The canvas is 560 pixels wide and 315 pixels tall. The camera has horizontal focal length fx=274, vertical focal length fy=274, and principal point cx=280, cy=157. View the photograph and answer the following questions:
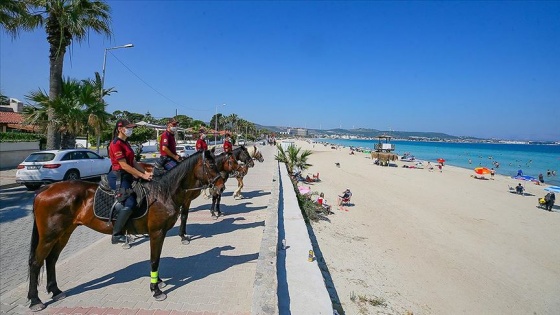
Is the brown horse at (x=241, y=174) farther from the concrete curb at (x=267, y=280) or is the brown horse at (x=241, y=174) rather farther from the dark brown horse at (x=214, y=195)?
the concrete curb at (x=267, y=280)

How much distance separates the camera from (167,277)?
15.5ft

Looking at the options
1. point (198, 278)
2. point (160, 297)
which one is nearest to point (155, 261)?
point (160, 297)

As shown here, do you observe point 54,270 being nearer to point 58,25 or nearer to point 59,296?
point 59,296

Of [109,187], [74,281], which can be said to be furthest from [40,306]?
[109,187]

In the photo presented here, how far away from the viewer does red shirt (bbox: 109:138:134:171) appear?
12.9 ft

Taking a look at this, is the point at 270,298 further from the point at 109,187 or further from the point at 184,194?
the point at 109,187

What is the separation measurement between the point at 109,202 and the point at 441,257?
351 inches

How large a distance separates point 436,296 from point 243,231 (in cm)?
476

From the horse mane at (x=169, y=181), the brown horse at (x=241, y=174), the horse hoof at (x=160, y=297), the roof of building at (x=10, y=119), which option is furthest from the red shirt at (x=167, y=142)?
the roof of building at (x=10, y=119)

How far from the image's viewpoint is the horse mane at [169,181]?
13.8 ft

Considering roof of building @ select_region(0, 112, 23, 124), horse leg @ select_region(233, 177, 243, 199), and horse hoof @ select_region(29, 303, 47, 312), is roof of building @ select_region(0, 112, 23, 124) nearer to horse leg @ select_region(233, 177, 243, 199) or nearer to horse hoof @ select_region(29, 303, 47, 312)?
horse leg @ select_region(233, 177, 243, 199)

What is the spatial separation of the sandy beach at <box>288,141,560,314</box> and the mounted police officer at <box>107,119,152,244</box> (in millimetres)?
4064

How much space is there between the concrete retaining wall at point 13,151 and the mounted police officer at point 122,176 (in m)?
19.2

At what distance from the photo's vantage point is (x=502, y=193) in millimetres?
21250
